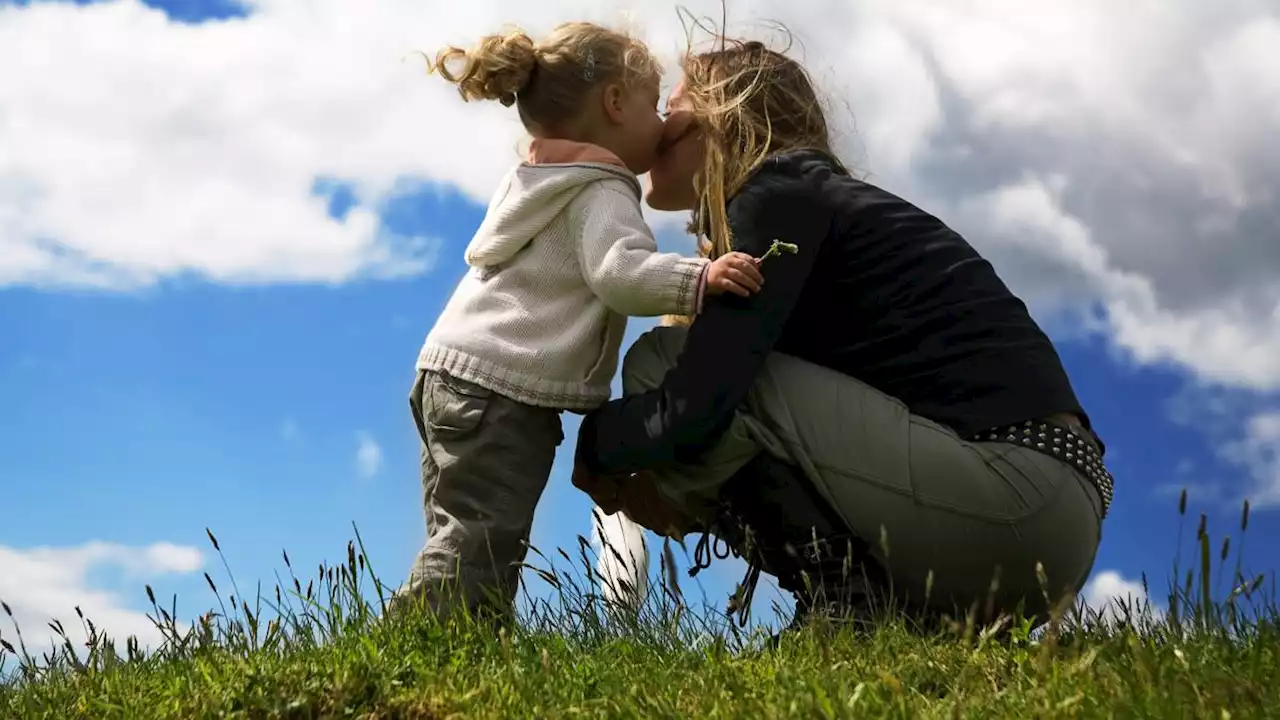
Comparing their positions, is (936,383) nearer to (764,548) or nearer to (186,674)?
(764,548)

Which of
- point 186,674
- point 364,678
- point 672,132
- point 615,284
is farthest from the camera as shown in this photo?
point 672,132

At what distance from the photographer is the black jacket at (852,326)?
431cm

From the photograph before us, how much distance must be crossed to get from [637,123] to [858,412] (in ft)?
4.37

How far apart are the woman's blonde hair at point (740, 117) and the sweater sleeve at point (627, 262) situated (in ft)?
0.66

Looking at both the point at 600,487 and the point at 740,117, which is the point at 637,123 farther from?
the point at 600,487

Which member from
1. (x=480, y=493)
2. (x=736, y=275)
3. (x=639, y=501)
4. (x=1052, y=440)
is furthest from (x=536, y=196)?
(x=1052, y=440)

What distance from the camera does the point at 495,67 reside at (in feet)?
16.0

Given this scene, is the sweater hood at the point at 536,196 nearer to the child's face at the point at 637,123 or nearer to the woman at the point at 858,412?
the child's face at the point at 637,123

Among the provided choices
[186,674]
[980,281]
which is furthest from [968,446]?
[186,674]

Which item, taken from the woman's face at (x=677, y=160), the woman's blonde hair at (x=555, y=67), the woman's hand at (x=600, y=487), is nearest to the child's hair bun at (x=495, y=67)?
the woman's blonde hair at (x=555, y=67)

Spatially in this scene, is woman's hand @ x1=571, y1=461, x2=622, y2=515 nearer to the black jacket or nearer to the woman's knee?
the black jacket

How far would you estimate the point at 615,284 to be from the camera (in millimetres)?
4473

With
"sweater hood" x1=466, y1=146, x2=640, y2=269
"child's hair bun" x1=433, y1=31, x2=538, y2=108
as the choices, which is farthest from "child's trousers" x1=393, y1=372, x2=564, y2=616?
"child's hair bun" x1=433, y1=31, x2=538, y2=108

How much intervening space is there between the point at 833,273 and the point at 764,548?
93cm
